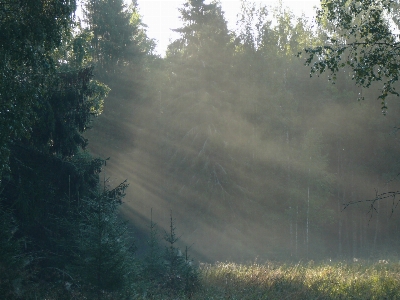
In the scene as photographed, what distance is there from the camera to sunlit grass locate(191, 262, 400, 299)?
1291 cm

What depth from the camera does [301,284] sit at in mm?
14117

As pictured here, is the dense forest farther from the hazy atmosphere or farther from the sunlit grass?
the sunlit grass

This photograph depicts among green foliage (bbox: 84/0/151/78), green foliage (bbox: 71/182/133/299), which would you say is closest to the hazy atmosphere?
green foliage (bbox: 84/0/151/78)

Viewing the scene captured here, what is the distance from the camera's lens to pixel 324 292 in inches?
520

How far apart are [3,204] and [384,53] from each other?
11230 millimetres

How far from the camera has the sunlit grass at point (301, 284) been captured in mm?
12906

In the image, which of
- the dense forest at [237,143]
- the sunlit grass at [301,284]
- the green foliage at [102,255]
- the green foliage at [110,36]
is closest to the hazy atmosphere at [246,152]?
the dense forest at [237,143]

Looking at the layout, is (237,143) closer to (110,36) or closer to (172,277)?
(110,36)

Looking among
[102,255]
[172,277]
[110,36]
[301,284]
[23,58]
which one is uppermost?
[110,36]

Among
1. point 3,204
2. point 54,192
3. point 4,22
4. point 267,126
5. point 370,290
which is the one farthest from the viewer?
point 267,126

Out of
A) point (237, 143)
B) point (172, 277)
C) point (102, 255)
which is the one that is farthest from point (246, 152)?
point (102, 255)

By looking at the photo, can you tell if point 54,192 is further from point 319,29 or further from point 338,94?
point 319,29

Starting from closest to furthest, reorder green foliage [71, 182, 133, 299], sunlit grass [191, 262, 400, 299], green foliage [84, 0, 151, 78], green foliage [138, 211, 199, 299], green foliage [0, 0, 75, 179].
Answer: green foliage [0, 0, 75, 179] < green foliage [71, 182, 133, 299] < sunlit grass [191, 262, 400, 299] < green foliage [138, 211, 199, 299] < green foliage [84, 0, 151, 78]

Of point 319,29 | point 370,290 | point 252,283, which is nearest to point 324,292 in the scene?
point 370,290
